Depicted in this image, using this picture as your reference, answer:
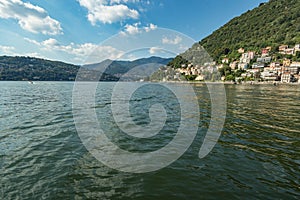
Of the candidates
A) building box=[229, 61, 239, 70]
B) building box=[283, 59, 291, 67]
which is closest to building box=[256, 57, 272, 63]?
building box=[283, 59, 291, 67]

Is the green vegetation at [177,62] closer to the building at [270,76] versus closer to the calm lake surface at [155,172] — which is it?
the building at [270,76]

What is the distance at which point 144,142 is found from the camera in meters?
10.5

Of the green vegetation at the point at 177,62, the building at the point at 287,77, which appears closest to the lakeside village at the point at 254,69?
the building at the point at 287,77

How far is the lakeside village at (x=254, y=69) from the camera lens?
128613 mm

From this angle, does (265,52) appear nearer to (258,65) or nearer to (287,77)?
(258,65)

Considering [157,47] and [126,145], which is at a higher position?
[157,47]

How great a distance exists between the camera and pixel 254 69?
14975 cm

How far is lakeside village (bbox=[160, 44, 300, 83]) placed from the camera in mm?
128613

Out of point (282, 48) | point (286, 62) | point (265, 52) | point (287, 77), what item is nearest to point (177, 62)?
point (287, 77)

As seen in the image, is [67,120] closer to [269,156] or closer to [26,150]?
[26,150]

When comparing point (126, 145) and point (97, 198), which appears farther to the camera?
point (126, 145)

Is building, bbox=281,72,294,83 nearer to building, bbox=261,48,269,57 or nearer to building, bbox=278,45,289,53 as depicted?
building, bbox=261,48,269,57

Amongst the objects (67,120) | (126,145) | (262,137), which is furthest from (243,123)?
(67,120)

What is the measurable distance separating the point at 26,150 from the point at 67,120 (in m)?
6.91
